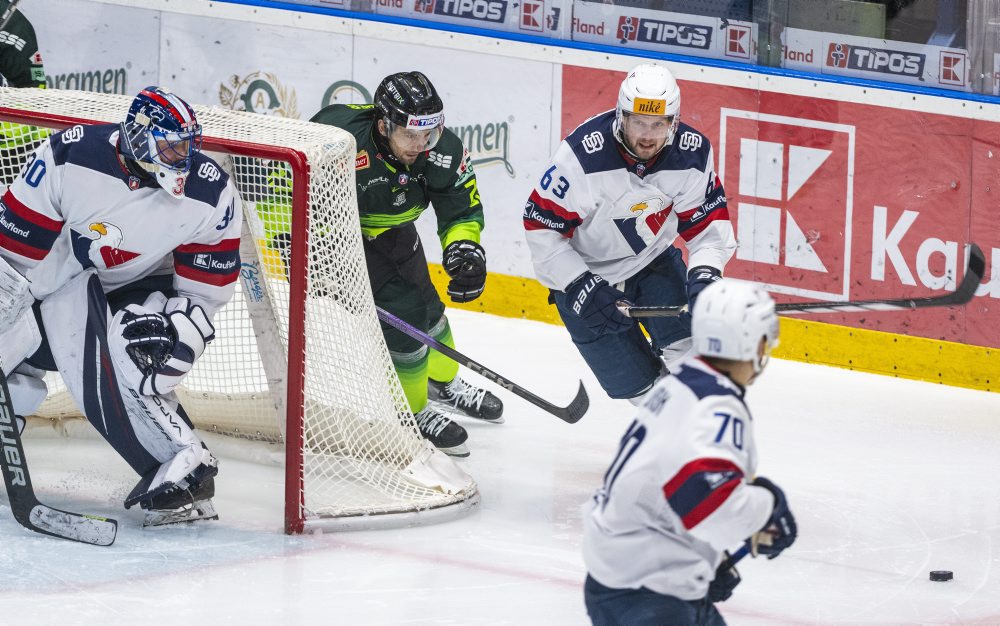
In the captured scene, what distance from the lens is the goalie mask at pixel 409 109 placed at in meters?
4.41

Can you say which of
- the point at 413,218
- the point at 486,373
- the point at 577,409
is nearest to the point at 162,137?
the point at 413,218

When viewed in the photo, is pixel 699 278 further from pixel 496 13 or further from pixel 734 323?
pixel 496 13

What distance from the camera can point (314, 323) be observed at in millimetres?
3980

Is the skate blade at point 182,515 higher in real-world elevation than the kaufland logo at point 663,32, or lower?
lower

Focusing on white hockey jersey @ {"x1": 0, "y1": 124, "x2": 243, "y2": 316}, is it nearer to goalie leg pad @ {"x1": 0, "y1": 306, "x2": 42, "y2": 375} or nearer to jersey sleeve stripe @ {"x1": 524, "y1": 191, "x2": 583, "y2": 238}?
goalie leg pad @ {"x1": 0, "y1": 306, "x2": 42, "y2": 375}

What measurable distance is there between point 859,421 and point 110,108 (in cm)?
268

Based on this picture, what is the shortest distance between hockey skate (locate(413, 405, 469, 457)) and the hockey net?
48 centimetres

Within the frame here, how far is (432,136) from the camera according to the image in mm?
4570

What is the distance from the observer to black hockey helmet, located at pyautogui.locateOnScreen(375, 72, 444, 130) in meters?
4.41

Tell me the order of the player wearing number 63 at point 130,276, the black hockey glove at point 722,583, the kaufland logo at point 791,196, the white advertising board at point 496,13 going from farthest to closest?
the white advertising board at point 496,13
the kaufland logo at point 791,196
the player wearing number 63 at point 130,276
the black hockey glove at point 722,583

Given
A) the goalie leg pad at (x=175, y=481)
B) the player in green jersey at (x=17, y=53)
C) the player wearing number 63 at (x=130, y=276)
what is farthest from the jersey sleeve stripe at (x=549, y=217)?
the player in green jersey at (x=17, y=53)

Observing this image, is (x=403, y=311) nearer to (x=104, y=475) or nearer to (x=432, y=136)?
(x=432, y=136)

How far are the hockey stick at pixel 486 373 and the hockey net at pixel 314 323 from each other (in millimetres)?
398

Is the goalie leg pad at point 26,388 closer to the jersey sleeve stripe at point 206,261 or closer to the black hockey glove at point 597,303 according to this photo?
the jersey sleeve stripe at point 206,261
